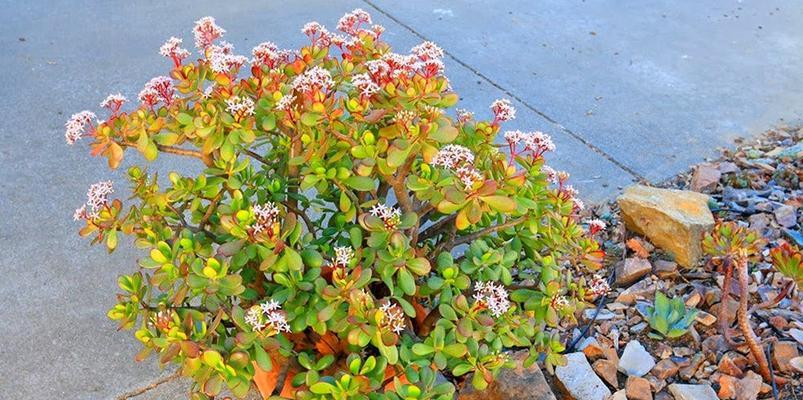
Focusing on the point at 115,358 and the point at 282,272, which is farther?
the point at 115,358

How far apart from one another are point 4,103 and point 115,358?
1574 millimetres

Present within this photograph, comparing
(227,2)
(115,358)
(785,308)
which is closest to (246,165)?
(115,358)

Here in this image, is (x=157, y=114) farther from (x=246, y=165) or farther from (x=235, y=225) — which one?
(x=235, y=225)

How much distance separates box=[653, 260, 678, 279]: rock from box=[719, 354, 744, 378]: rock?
14.8 inches

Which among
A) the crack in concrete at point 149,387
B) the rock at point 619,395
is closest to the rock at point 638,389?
the rock at point 619,395

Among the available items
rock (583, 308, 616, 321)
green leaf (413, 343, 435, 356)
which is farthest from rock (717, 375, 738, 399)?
green leaf (413, 343, 435, 356)

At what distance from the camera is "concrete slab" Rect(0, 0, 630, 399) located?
207 cm

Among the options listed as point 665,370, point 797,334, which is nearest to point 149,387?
point 665,370

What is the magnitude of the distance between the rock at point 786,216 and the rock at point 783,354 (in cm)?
59

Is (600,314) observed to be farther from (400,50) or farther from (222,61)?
(400,50)

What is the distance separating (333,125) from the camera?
1454 millimetres

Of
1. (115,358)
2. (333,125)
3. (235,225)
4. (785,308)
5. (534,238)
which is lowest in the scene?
(115,358)

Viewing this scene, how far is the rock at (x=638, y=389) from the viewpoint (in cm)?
190

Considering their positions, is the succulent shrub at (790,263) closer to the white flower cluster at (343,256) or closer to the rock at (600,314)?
the rock at (600,314)
